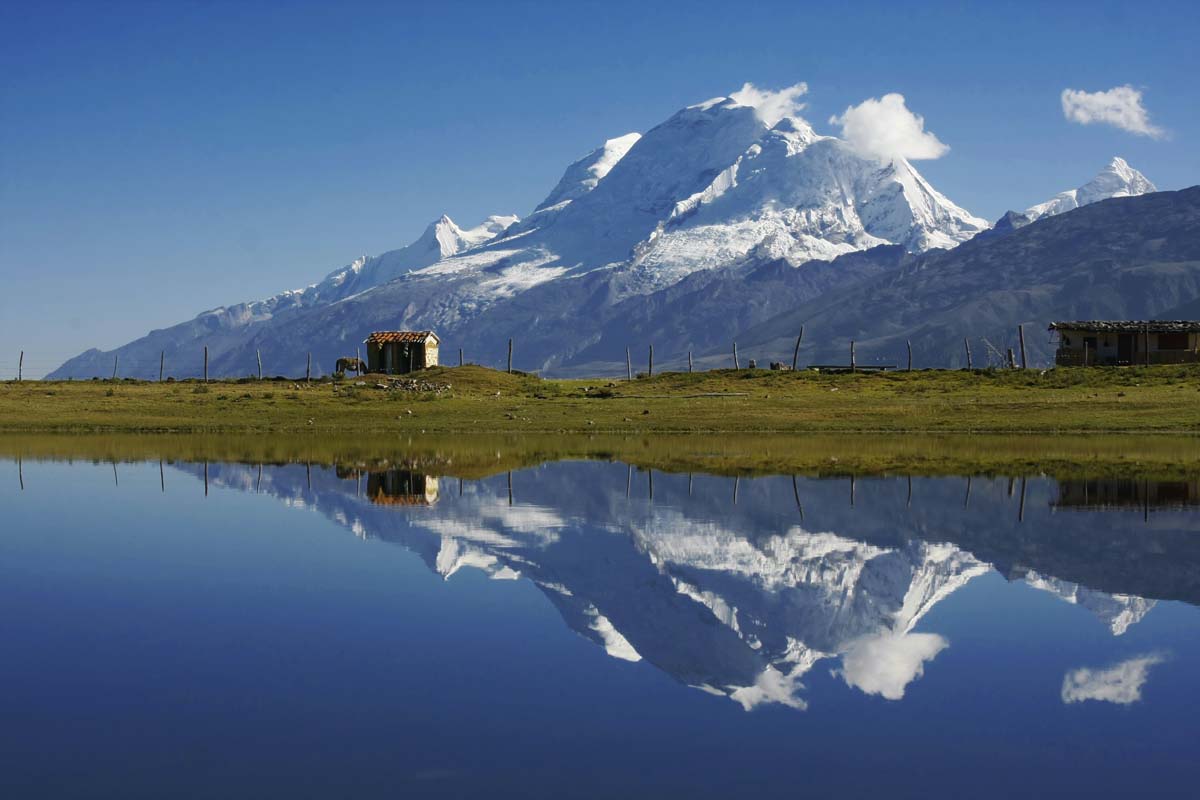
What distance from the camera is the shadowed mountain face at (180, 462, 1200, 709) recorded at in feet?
60.2

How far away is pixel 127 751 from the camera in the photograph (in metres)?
13.3

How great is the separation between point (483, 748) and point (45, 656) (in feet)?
24.1

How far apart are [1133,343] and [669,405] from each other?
5369cm

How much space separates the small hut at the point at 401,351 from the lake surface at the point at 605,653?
83592 millimetres

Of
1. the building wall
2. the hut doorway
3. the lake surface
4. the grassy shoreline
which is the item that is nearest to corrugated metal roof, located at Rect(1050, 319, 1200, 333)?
the building wall

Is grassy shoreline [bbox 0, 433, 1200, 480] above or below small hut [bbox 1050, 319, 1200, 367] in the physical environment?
below

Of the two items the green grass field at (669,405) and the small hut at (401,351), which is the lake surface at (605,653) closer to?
the green grass field at (669,405)

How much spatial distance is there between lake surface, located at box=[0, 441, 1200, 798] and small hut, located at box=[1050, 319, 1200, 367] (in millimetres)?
87048

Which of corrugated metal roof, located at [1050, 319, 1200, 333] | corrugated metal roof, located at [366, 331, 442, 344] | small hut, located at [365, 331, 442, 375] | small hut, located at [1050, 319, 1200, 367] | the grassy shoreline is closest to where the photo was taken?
the grassy shoreline

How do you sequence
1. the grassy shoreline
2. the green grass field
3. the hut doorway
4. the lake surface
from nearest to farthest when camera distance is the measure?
1. the lake surface
2. the grassy shoreline
3. the green grass field
4. the hut doorway

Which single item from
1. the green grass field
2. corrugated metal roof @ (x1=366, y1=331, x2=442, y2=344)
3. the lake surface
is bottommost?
the lake surface

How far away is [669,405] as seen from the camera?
8331 centimetres

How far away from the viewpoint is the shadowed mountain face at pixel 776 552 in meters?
18.4

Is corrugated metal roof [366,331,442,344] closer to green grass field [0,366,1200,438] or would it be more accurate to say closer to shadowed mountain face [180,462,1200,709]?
green grass field [0,366,1200,438]
